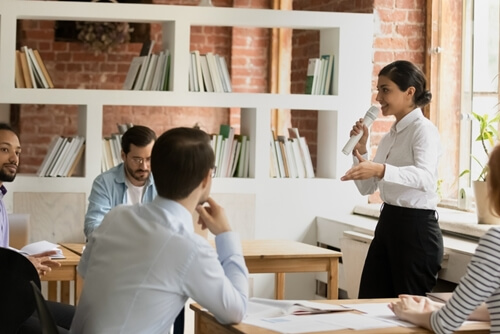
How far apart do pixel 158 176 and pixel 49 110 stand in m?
6.11

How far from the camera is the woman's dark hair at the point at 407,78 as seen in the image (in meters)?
4.13

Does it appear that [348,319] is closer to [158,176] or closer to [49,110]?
[158,176]

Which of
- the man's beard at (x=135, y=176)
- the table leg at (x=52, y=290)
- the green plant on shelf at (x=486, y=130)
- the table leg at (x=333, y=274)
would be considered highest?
the green plant on shelf at (x=486, y=130)

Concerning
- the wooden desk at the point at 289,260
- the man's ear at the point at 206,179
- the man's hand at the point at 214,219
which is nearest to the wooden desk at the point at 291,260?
the wooden desk at the point at 289,260

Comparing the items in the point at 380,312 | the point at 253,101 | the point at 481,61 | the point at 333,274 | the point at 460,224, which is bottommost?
the point at 333,274

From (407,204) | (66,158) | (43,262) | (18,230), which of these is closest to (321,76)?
(66,158)

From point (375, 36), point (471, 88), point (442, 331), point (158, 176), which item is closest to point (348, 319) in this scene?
A: point (442, 331)

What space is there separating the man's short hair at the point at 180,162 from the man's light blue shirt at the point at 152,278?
0.05 m

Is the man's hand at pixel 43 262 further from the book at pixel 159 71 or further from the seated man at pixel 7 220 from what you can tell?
the book at pixel 159 71

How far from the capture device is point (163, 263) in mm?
2533

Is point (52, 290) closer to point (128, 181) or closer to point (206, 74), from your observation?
point (128, 181)

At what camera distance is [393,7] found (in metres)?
6.06

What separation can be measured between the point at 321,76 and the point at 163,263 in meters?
3.60

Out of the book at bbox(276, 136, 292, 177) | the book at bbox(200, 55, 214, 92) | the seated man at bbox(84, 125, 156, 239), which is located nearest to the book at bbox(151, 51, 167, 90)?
the book at bbox(200, 55, 214, 92)
